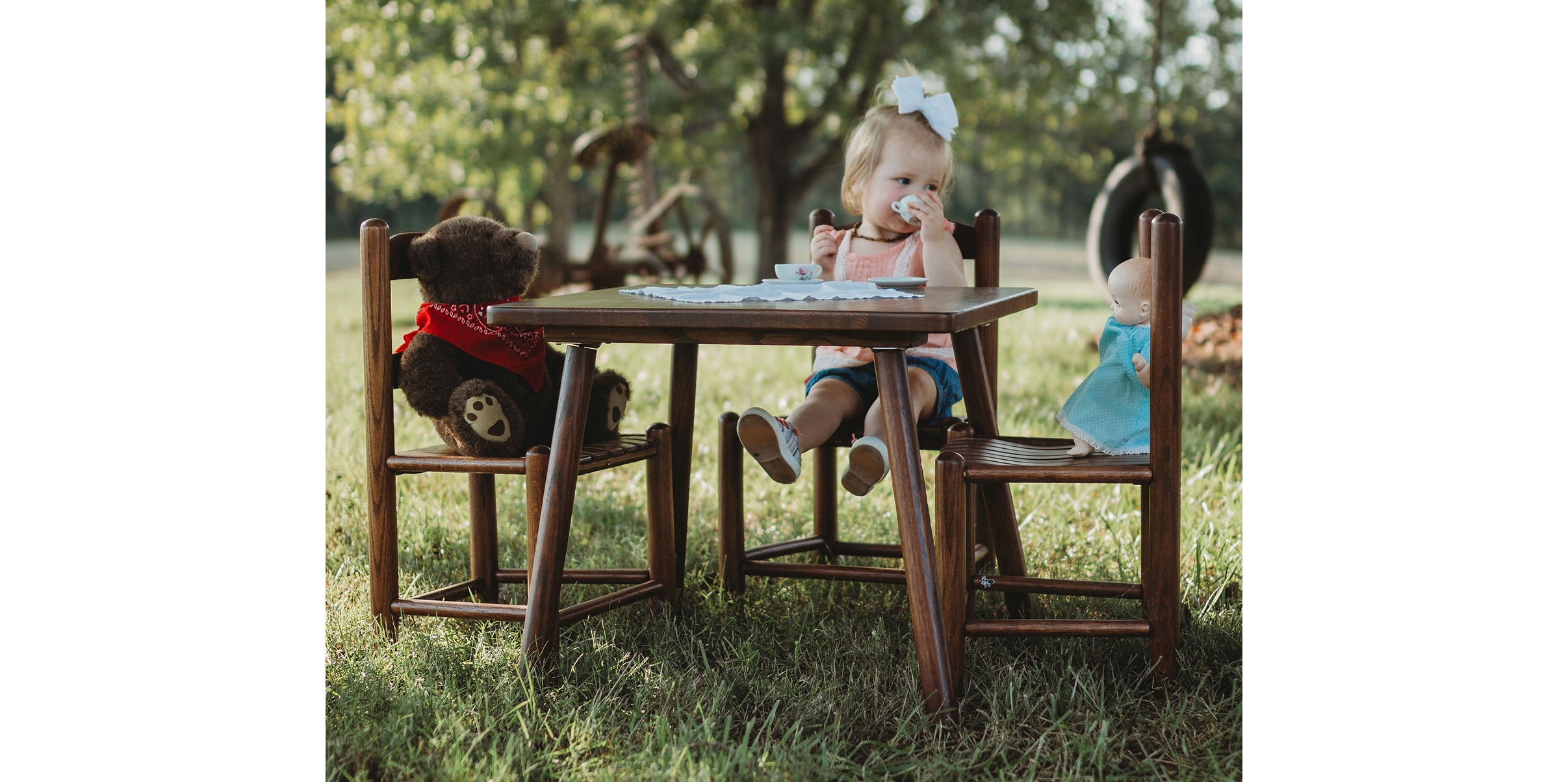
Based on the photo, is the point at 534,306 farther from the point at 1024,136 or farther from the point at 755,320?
the point at 1024,136

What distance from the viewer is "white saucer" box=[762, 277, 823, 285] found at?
2.45 meters

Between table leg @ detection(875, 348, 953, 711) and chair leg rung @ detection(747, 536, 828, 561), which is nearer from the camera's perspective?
table leg @ detection(875, 348, 953, 711)

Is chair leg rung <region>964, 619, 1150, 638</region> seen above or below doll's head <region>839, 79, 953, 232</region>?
below

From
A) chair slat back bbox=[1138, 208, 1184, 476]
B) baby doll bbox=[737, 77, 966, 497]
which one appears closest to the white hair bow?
baby doll bbox=[737, 77, 966, 497]

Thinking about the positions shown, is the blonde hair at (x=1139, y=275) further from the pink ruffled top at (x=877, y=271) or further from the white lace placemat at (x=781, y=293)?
the pink ruffled top at (x=877, y=271)

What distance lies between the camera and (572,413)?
2.19 metres

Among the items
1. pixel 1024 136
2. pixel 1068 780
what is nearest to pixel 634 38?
pixel 1024 136

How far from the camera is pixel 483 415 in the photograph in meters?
2.32

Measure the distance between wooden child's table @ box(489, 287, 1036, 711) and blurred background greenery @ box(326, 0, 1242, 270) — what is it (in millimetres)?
7095

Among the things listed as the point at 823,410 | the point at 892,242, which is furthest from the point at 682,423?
the point at 892,242

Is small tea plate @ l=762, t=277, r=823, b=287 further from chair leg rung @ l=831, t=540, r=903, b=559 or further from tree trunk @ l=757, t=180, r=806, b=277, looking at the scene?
tree trunk @ l=757, t=180, r=806, b=277

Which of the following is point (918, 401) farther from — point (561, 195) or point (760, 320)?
point (561, 195)

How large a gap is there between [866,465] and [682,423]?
0.52 meters

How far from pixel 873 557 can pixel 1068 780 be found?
129cm
